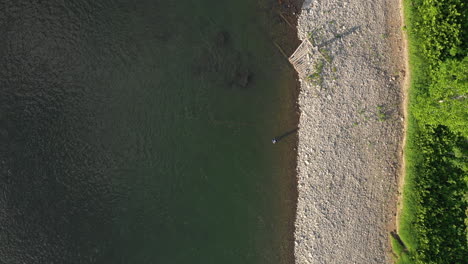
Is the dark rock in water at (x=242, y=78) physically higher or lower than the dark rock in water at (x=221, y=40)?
lower

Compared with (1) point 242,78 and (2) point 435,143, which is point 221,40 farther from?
(2) point 435,143

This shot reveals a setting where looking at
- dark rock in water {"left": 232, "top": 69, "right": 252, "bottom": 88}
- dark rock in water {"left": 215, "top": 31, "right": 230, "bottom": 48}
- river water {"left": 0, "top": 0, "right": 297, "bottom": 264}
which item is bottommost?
river water {"left": 0, "top": 0, "right": 297, "bottom": 264}

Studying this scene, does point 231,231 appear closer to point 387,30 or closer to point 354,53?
point 354,53

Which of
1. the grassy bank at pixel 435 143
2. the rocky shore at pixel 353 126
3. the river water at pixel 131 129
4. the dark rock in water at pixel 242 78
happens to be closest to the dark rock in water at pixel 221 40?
the river water at pixel 131 129

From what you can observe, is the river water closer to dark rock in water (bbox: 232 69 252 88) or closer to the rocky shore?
dark rock in water (bbox: 232 69 252 88)

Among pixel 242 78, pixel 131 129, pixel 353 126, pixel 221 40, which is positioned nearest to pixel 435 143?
pixel 353 126

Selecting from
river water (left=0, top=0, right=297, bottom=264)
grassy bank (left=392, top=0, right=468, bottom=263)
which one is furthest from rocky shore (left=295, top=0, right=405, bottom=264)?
river water (left=0, top=0, right=297, bottom=264)

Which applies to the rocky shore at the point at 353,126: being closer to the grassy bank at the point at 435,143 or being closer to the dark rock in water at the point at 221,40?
the grassy bank at the point at 435,143
